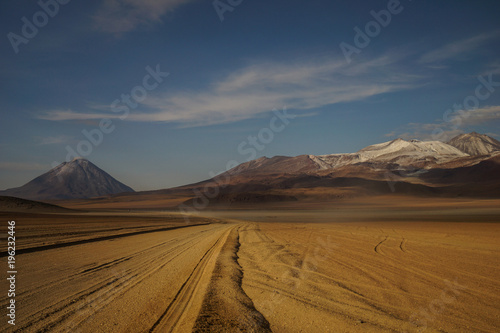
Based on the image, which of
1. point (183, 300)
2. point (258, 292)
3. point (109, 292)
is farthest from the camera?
point (258, 292)

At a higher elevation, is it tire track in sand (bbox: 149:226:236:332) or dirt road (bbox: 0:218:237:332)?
dirt road (bbox: 0:218:237:332)

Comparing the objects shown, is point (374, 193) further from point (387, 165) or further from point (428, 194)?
point (387, 165)

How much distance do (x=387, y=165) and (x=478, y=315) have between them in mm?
204856

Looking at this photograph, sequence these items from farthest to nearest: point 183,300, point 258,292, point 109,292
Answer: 1. point 258,292
2. point 109,292
3. point 183,300

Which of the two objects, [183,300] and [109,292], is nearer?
[183,300]

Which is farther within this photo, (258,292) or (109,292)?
(258,292)

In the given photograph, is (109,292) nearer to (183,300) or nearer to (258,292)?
(183,300)

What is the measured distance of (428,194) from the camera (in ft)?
350

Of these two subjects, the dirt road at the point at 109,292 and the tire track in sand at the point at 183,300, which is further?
the dirt road at the point at 109,292

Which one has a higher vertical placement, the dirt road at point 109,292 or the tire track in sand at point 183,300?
the dirt road at point 109,292

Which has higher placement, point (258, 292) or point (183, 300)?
point (183, 300)

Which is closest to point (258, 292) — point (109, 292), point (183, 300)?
point (183, 300)

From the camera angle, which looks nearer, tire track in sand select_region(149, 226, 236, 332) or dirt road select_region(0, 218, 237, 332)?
tire track in sand select_region(149, 226, 236, 332)

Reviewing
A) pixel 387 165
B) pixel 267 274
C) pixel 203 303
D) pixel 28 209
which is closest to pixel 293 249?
pixel 267 274
